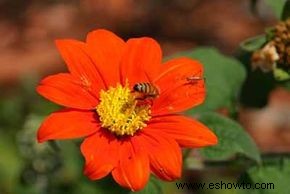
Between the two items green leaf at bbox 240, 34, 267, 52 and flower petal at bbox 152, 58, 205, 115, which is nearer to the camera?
flower petal at bbox 152, 58, 205, 115

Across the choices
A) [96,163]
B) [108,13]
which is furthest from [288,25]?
[108,13]

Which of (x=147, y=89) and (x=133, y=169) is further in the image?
(x=147, y=89)

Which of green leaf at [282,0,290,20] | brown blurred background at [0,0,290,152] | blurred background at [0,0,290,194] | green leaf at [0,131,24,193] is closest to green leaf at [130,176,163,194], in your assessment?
green leaf at [282,0,290,20]

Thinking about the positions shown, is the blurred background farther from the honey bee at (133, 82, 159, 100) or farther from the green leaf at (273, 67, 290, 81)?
the honey bee at (133, 82, 159, 100)

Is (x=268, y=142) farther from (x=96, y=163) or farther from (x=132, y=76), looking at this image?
(x=96, y=163)

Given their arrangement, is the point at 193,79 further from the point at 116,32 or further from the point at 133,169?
the point at 116,32

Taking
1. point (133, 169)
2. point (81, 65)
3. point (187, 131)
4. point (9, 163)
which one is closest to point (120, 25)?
point (9, 163)
